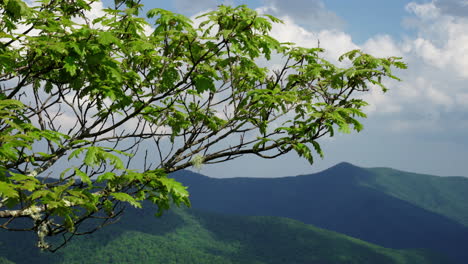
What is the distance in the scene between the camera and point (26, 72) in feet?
20.1

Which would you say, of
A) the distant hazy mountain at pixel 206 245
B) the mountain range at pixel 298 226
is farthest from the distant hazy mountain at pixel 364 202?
the distant hazy mountain at pixel 206 245

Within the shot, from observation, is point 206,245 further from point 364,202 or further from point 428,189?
point 428,189

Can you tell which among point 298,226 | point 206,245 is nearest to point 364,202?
point 298,226

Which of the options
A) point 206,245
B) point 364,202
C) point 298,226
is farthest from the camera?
point 364,202

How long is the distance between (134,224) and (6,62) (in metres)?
90.7

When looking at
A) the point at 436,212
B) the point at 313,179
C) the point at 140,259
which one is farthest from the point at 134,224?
the point at 436,212

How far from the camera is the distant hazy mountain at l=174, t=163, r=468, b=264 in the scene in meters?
140

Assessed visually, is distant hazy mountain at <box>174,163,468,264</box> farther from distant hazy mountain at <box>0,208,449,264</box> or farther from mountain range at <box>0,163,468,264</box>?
distant hazy mountain at <box>0,208,449,264</box>

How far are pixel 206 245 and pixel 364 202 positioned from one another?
8386 centimetres

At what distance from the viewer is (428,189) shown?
17550cm

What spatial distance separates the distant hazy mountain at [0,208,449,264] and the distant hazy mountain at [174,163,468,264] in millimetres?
35591

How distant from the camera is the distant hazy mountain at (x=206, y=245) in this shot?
74.1 meters

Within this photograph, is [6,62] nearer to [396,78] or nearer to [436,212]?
[396,78]

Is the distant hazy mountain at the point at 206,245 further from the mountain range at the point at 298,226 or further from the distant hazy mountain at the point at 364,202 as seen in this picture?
the distant hazy mountain at the point at 364,202
